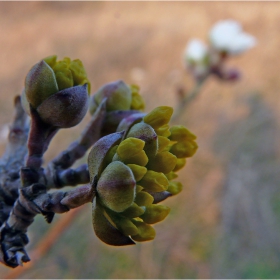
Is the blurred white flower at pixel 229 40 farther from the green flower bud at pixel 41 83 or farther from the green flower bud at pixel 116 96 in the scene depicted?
the green flower bud at pixel 41 83

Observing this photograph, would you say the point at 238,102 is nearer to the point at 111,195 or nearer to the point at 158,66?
the point at 158,66

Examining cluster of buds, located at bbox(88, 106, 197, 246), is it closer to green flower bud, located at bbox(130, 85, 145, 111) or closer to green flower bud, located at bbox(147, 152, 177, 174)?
green flower bud, located at bbox(147, 152, 177, 174)

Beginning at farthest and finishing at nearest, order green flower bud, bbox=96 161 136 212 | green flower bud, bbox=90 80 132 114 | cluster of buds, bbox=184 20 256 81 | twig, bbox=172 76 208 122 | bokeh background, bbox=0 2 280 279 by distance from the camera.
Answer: bokeh background, bbox=0 2 280 279 → cluster of buds, bbox=184 20 256 81 → twig, bbox=172 76 208 122 → green flower bud, bbox=90 80 132 114 → green flower bud, bbox=96 161 136 212

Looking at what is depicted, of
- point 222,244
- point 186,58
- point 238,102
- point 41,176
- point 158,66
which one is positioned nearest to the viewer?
point 41,176

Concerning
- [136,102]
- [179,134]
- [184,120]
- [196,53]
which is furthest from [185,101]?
[184,120]

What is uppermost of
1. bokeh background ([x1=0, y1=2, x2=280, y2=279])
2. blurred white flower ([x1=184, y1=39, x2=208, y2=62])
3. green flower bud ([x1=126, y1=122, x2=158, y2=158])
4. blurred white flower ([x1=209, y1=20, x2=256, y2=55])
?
green flower bud ([x1=126, y1=122, x2=158, y2=158])

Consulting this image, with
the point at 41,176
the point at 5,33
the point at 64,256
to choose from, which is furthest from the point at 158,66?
the point at 41,176

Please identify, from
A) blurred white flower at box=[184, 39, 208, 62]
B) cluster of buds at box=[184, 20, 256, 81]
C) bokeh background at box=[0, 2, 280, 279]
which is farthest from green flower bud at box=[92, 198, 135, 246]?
bokeh background at box=[0, 2, 280, 279]

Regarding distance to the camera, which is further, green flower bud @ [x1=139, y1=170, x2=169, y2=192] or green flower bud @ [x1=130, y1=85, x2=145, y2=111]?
green flower bud @ [x1=130, y1=85, x2=145, y2=111]

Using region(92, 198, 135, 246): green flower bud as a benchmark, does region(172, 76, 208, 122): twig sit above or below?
below
